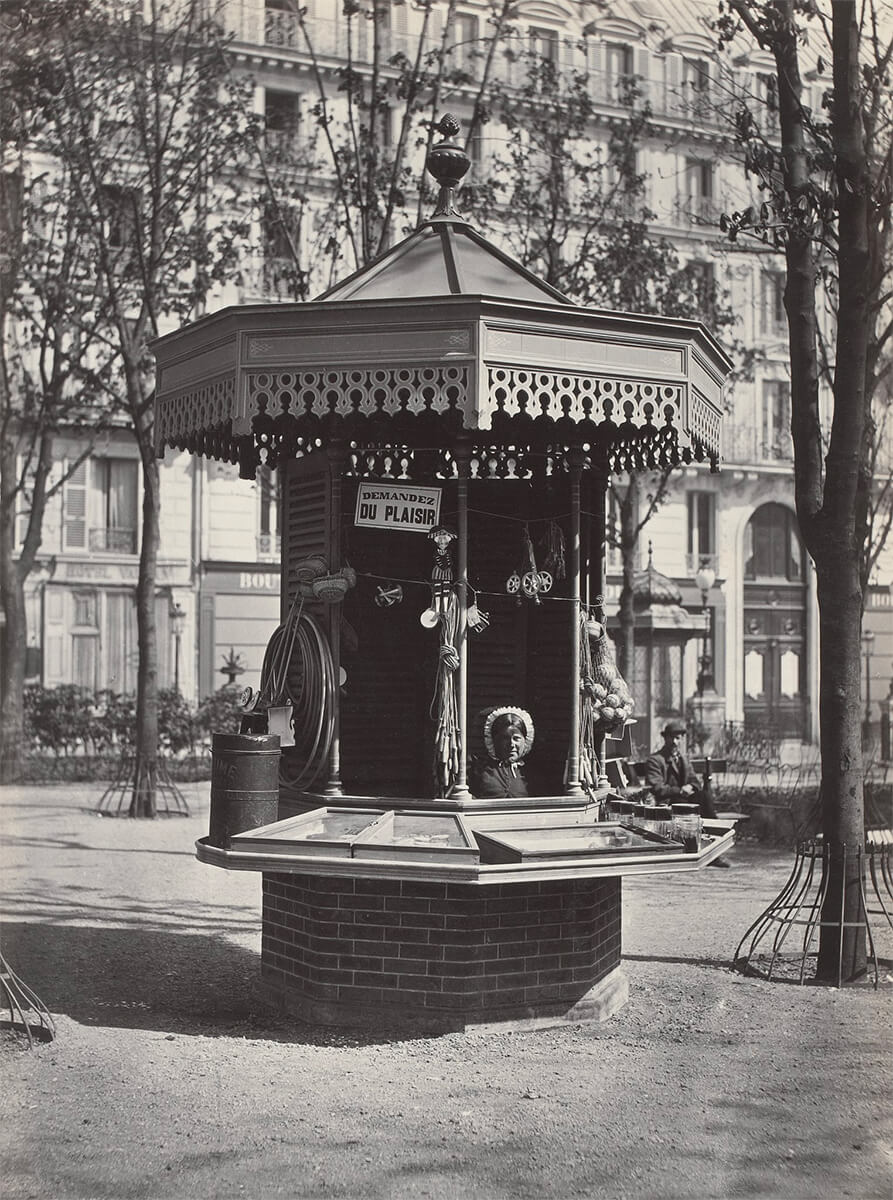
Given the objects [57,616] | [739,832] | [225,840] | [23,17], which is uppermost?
[23,17]

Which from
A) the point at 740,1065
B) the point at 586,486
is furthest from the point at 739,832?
the point at 740,1065

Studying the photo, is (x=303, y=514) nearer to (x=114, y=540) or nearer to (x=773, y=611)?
(x=114, y=540)

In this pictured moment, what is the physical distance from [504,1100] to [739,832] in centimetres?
1093

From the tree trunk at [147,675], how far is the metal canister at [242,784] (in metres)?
10.9

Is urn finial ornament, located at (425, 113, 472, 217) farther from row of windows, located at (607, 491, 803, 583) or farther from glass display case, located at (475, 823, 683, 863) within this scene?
row of windows, located at (607, 491, 803, 583)

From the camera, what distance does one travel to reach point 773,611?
136ft

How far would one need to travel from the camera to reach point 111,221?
20156 millimetres

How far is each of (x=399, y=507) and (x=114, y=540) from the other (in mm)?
28602

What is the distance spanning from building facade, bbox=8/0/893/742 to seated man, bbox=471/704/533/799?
1384 cm

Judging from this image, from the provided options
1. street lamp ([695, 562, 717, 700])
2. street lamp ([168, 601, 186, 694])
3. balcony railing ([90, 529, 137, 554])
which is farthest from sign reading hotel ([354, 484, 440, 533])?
balcony railing ([90, 529, 137, 554])

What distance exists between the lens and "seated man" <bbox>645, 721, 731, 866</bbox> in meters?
13.5

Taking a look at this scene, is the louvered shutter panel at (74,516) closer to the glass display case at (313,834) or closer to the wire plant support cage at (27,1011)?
the wire plant support cage at (27,1011)

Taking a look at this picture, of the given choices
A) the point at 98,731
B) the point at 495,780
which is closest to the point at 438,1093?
the point at 495,780

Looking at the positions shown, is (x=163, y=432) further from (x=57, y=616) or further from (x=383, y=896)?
(x=57, y=616)
